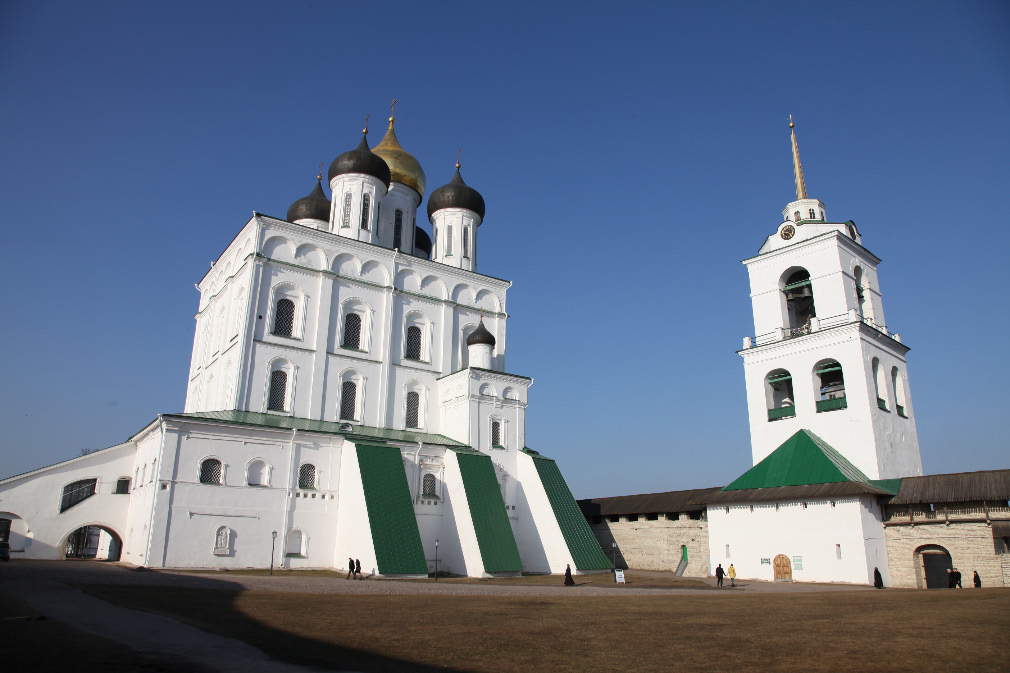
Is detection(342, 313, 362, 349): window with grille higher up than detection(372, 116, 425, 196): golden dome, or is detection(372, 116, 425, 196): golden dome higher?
detection(372, 116, 425, 196): golden dome

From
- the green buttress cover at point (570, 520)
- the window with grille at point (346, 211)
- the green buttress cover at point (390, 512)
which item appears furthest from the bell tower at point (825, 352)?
the window with grille at point (346, 211)

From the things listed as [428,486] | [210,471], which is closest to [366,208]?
[428,486]

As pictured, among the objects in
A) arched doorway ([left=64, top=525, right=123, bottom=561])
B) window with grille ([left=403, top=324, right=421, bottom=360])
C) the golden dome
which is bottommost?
arched doorway ([left=64, top=525, right=123, bottom=561])

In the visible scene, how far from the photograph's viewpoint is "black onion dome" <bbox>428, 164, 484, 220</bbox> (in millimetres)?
31450

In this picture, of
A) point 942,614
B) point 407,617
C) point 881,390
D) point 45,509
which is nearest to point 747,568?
point 881,390

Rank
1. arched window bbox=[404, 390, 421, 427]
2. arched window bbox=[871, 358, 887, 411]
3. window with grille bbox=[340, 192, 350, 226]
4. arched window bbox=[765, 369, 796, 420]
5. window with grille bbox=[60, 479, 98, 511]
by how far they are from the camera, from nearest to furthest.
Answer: window with grille bbox=[60, 479, 98, 511]
arched window bbox=[871, 358, 887, 411]
arched window bbox=[765, 369, 796, 420]
arched window bbox=[404, 390, 421, 427]
window with grille bbox=[340, 192, 350, 226]

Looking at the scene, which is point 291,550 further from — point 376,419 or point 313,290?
point 313,290

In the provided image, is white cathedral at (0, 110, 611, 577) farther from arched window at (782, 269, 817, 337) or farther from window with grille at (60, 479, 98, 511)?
arched window at (782, 269, 817, 337)

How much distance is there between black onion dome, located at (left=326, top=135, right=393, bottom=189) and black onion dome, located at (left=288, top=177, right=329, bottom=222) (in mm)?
2016

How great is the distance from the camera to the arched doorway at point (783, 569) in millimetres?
21938

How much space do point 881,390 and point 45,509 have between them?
2916cm

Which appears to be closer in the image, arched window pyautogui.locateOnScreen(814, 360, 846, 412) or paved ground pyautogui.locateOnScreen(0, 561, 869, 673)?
paved ground pyautogui.locateOnScreen(0, 561, 869, 673)

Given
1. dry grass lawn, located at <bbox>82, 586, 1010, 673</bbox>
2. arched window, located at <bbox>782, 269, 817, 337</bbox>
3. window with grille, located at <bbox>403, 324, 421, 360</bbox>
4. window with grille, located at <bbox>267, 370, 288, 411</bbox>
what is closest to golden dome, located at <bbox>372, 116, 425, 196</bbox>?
window with grille, located at <bbox>403, 324, 421, 360</bbox>

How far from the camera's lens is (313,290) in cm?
2588
